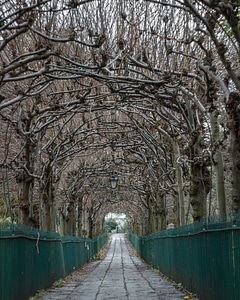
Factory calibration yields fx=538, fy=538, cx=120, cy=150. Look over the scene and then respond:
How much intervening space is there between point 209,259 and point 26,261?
3627 mm

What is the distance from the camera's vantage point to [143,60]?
1085 centimetres

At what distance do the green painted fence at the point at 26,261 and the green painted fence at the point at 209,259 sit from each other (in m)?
3.25

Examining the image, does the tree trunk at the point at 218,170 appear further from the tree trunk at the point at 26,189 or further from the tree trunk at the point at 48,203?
the tree trunk at the point at 48,203

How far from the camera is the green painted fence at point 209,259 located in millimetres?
6996

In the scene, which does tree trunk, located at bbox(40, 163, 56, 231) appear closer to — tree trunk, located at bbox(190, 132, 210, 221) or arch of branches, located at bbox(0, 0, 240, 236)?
arch of branches, located at bbox(0, 0, 240, 236)

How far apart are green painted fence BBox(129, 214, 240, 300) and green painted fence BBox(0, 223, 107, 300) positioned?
3.25m

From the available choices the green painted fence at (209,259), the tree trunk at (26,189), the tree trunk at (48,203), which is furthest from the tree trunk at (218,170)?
the tree trunk at (48,203)

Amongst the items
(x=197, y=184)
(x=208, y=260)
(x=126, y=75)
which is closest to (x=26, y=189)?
(x=126, y=75)

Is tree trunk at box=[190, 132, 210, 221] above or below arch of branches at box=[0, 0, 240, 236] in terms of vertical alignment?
below

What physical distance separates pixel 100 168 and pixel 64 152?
8.61 m

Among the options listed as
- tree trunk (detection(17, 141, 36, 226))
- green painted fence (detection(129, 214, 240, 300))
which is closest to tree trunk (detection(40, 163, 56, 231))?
tree trunk (detection(17, 141, 36, 226))

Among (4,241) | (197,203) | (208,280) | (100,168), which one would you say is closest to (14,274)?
(4,241)

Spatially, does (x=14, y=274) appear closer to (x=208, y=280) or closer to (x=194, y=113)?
(x=208, y=280)

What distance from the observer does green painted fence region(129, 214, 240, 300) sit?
7.00 metres
